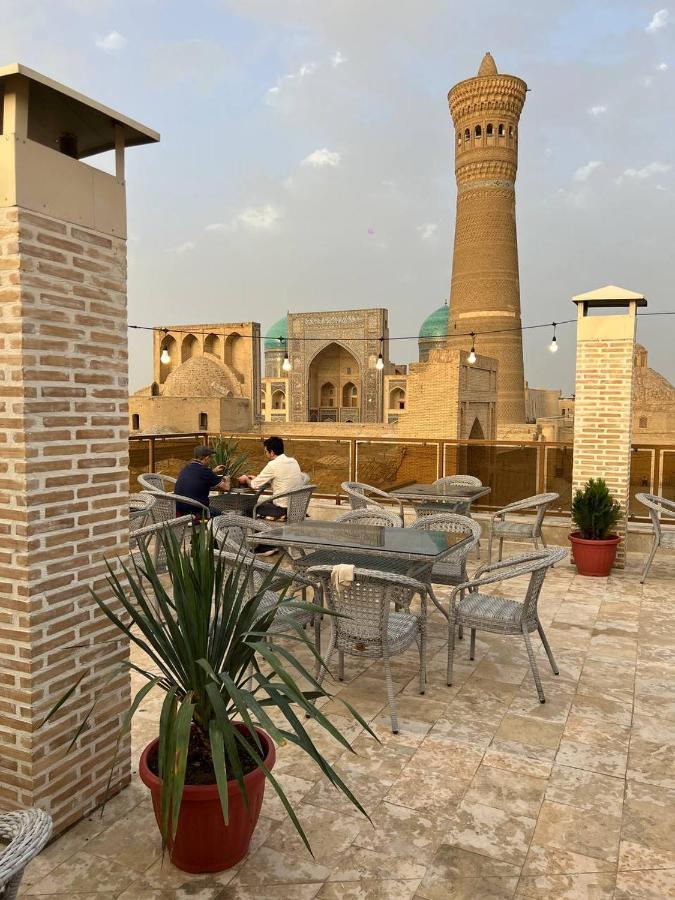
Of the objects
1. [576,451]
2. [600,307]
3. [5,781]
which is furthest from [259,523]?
[600,307]

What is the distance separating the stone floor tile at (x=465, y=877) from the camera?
87.0 inches

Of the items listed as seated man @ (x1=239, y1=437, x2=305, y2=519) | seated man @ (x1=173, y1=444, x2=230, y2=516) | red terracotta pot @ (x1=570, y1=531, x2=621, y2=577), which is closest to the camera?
seated man @ (x1=173, y1=444, x2=230, y2=516)

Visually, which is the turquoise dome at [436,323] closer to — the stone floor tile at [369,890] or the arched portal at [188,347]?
the arched portal at [188,347]

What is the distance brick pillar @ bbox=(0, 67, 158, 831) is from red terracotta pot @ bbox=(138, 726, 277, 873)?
404mm

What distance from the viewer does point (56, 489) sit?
242 cm

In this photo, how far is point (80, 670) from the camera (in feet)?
8.29

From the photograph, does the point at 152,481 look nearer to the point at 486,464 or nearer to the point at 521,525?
the point at 521,525

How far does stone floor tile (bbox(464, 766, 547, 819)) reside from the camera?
8.87 ft

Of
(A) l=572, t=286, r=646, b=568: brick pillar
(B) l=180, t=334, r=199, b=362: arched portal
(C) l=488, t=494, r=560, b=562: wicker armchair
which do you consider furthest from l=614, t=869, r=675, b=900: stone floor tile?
(B) l=180, t=334, r=199, b=362: arched portal

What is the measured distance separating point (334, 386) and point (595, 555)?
1324 inches

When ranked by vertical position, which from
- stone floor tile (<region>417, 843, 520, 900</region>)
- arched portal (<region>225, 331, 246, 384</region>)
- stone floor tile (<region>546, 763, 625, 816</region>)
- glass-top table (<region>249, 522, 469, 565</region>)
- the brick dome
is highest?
arched portal (<region>225, 331, 246, 384</region>)

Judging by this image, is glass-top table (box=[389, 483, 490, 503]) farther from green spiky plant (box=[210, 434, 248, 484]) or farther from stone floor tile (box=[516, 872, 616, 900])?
stone floor tile (box=[516, 872, 616, 900])

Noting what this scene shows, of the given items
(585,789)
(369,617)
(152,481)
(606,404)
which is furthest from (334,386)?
(585,789)

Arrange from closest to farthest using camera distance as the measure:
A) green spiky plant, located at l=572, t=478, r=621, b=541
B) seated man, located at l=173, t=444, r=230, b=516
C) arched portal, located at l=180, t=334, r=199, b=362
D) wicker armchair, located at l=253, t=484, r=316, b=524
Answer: seated man, located at l=173, t=444, r=230, b=516
wicker armchair, located at l=253, t=484, r=316, b=524
green spiky plant, located at l=572, t=478, r=621, b=541
arched portal, located at l=180, t=334, r=199, b=362
